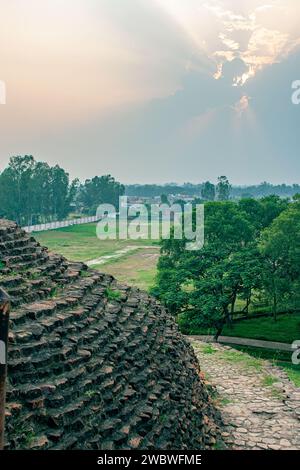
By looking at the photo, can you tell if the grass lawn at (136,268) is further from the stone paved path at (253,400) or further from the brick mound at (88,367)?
the brick mound at (88,367)

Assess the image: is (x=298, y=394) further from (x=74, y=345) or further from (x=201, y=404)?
(x=74, y=345)

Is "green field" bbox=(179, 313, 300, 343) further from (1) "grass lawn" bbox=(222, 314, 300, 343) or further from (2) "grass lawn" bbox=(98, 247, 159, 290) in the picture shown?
(2) "grass lawn" bbox=(98, 247, 159, 290)

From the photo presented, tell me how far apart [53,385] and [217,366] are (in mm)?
8681

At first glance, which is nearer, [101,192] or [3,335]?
[3,335]

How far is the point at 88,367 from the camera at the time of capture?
20.9 feet

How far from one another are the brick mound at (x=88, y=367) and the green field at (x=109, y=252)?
2056cm

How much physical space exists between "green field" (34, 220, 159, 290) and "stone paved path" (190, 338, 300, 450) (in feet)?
52.4

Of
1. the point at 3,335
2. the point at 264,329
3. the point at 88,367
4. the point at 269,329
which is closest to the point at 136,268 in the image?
the point at 264,329

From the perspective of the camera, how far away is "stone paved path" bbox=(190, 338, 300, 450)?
8875 mm

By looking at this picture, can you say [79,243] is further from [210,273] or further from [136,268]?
[210,273]

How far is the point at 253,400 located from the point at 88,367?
5847 millimetres
